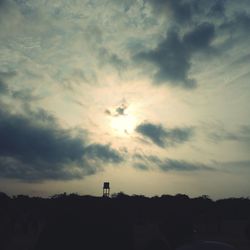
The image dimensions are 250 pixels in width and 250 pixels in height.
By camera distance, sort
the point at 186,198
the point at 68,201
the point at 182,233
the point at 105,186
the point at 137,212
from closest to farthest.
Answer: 1. the point at 68,201
2. the point at 182,233
3. the point at 105,186
4. the point at 137,212
5. the point at 186,198

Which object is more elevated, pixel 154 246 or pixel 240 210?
pixel 240 210

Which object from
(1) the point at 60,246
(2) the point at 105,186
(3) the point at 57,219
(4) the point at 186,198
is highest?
(4) the point at 186,198

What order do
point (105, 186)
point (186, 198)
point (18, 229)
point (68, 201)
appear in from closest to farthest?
1. point (68, 201)
2. point (105, 186)
3. point (18, 229)
4. point (186, 198)

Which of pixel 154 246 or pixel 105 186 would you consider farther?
pixel 105 186

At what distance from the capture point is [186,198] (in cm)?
12962

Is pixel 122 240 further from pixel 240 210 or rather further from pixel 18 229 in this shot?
pixel 240 210

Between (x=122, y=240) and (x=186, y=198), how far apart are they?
98705 mm

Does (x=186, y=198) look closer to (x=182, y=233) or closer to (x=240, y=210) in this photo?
(x=240, y=210)

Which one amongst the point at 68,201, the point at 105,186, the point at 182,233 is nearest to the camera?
the point at 68,201

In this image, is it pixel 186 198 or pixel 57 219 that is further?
pixel 186 198

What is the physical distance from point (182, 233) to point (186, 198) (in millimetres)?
79534

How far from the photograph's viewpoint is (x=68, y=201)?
3547cm

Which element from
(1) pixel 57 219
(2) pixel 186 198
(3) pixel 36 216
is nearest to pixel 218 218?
(2) pixel 186 198

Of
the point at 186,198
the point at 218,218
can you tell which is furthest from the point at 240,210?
the point at 218,218
